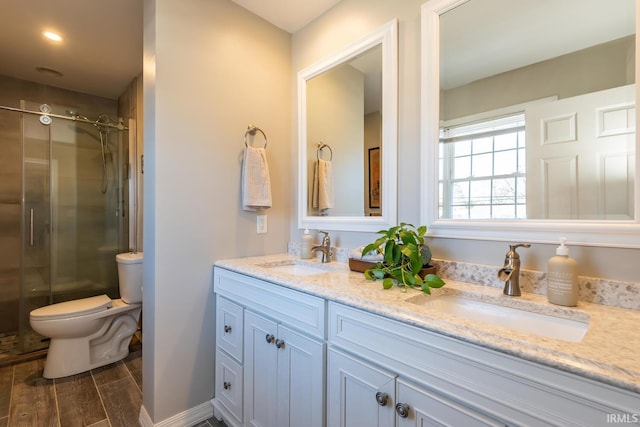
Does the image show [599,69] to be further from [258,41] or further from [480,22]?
[258,41]

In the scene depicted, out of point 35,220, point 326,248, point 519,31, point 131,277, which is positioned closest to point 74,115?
point 35,220

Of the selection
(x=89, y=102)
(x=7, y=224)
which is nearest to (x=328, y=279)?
(x=7, y=224)

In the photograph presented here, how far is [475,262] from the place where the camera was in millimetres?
1214

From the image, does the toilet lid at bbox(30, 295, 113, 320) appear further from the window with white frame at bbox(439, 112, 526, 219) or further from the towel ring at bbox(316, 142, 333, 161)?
the window with white frame at bbox(439, 112, 526, 219)

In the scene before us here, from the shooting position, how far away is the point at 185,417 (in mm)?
1589

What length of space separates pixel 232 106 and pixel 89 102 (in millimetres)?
2395

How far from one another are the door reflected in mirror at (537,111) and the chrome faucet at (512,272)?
164 mm

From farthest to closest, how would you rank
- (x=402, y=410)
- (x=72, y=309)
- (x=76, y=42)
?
(x=76, y=42)
(x=72, y=309)
(x=402, y=410)

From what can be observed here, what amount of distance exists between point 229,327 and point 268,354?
0.36 m

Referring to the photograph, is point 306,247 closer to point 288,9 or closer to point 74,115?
point 288,9

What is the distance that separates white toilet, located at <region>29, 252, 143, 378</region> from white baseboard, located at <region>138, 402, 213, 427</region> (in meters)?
0.87

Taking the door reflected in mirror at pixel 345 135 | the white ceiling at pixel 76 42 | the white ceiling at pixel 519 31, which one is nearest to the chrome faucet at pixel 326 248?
the door reflected in mirror at pixel 345 135

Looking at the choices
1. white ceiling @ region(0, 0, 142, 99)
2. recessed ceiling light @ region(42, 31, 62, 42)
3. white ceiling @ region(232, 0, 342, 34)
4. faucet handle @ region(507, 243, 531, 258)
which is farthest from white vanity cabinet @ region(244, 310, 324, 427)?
recessed ceiling light @ region(42, 31, 62, 42)

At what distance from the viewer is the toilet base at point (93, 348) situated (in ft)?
6.77
